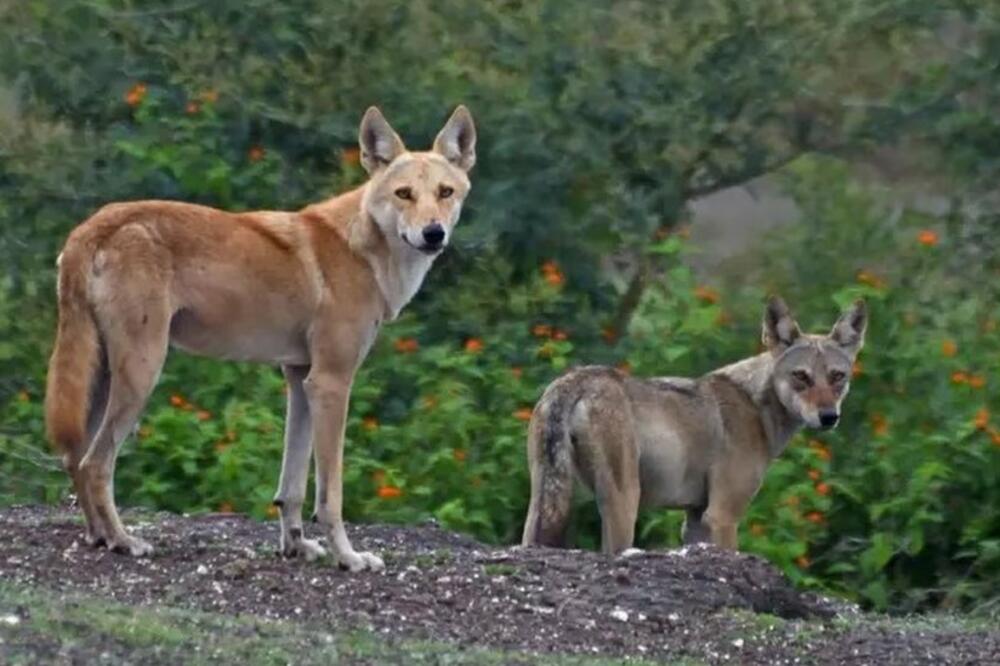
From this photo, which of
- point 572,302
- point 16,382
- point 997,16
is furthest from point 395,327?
point 997,16

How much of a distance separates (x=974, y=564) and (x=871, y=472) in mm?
718

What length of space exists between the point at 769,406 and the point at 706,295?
5.85 ft

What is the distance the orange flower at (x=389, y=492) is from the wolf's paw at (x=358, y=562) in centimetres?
260

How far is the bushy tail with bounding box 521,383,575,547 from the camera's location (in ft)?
34.3

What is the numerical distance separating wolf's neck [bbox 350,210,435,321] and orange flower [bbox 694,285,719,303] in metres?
3.70

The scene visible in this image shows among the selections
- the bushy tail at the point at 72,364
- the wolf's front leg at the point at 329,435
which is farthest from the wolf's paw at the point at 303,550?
the bushy tail at the point at 72,364

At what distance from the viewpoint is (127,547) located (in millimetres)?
9055

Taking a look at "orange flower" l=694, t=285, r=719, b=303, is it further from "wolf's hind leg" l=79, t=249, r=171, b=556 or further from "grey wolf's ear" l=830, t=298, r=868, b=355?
"wolf's hind leg" l=79, t=249, r=171, b=556

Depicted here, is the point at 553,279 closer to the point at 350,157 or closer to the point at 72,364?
the point at 350,157

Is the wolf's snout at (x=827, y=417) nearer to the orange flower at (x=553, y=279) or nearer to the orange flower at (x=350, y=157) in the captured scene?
the orange flower at (x=553, y=279)

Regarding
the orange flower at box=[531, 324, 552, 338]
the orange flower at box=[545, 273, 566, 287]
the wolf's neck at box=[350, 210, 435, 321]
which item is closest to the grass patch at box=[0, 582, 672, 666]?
the wolf's neck at box=[350, 210, 435, 321]

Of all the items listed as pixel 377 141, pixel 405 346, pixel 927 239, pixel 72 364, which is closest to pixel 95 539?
pixel 72 364

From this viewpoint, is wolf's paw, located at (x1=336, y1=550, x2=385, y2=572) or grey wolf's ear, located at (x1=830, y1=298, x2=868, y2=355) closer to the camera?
wolf's paw, located at (x1=336, y1=550, x2=385, y2=572)

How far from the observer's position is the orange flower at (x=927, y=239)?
1334 centimetres
